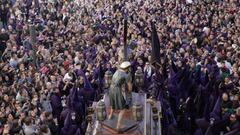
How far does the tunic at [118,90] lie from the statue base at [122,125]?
0.32m

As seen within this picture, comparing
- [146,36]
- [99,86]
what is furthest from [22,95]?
[146,36]

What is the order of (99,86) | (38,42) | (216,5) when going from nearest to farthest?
1. (99,86)
2. (38,42)
3. (216,5)

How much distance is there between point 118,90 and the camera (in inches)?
438

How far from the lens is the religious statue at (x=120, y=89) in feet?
36.1

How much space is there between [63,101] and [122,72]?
A: 4560 millimetres

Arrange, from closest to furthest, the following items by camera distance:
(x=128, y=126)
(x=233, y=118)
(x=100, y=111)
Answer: (x=128, y=126), (x=100, y=111), (x=233, y=118)

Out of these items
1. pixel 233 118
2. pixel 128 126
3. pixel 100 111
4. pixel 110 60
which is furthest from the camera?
pixel 110 60

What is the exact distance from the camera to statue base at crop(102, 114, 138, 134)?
10.6m

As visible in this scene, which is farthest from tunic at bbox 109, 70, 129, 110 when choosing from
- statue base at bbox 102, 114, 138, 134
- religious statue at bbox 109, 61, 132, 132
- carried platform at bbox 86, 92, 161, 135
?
statue base at bbox 102, 114, 138, 134

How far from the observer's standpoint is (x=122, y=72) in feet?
36.1

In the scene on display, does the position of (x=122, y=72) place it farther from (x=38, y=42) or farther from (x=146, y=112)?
(x=38, y=42)

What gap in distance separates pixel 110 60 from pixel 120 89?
6.01 meters

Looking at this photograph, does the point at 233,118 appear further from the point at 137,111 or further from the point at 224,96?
the point at 137,111

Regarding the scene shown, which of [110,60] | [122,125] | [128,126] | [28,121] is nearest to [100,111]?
[122,125]
